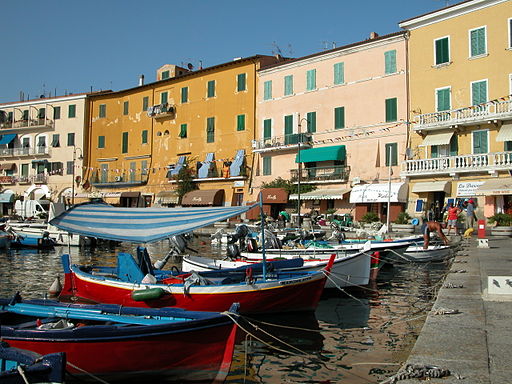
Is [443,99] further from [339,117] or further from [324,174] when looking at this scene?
[324,174]

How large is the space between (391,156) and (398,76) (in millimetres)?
5467

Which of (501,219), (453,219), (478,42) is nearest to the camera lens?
(453,219)

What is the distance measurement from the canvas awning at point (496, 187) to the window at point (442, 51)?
862cm

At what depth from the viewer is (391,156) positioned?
115ft

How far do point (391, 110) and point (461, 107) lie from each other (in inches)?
191

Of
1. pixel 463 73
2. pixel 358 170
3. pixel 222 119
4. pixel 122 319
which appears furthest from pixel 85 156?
pixel 122 319

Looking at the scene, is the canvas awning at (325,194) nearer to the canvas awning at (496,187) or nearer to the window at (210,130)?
the canvas awning at (496,187)

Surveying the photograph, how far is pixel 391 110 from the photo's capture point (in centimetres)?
3538

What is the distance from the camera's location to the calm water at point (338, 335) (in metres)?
8.08

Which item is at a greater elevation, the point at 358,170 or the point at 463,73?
the point at 463,73

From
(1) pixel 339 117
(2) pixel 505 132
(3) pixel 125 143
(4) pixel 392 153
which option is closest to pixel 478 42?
(2) pixel 505 132

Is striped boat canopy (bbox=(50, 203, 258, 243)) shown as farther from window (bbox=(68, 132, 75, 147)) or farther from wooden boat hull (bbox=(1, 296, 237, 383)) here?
window (bbox=(68, 132, 75, 147))

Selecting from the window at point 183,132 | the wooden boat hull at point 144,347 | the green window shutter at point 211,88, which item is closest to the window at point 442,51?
the green window shutter at point 211,88

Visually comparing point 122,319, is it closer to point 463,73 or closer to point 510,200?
point 510,200
